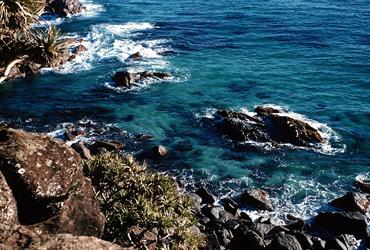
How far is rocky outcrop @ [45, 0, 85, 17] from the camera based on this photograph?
75625 mm

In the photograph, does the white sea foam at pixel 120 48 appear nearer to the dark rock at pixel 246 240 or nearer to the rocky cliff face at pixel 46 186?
the dark rock at pixel 246 240

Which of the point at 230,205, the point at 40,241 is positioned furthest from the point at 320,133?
the point at 40,241

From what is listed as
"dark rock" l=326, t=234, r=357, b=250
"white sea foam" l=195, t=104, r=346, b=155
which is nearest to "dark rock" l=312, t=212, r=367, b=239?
"dark rock" l=326, t=234, r=357, b=250

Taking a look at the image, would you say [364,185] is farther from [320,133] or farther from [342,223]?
[320,133]

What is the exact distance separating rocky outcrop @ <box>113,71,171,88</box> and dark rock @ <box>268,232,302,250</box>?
2717 cm

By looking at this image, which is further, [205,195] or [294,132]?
[294,132]

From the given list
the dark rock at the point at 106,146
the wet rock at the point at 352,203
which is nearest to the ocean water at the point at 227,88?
the wet rock at the point at 352,203

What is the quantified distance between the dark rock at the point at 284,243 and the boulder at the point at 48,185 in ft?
39.6

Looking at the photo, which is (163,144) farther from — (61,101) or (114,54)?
(114,54)

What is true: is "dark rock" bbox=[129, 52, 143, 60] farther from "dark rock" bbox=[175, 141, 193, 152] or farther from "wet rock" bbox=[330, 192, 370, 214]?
"wet rock" bbox=[330, 192, 370, 214]

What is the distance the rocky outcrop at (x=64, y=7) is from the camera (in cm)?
7562

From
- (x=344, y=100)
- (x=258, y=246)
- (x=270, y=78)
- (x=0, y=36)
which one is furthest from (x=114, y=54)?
(x=258, y=246)

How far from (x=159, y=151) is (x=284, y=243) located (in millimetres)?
13243

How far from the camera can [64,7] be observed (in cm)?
7612
